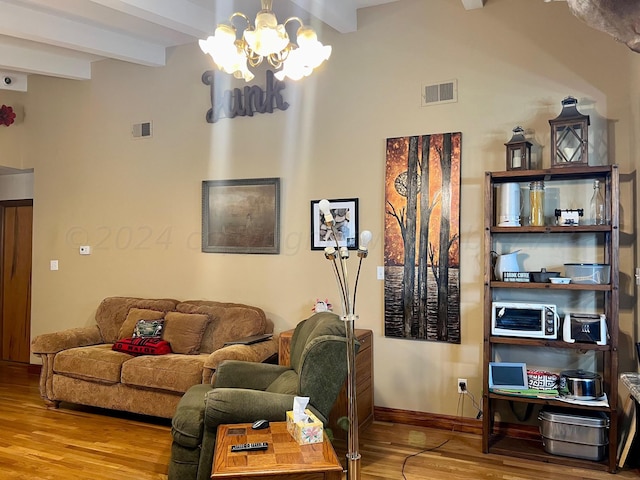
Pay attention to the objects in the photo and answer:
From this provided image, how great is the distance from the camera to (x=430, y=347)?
396 centimetres

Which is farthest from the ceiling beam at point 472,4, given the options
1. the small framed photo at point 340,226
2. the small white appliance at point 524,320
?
the small white appliance at point 524,320

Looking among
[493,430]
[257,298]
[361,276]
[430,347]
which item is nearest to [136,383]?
[257,298]

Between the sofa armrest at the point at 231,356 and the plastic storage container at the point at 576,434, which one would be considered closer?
the plastic storage container at the point at 576,434

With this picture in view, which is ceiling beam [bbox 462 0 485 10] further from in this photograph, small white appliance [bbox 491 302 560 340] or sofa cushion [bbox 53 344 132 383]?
sofa cushion [bbox 53 344 132 383]

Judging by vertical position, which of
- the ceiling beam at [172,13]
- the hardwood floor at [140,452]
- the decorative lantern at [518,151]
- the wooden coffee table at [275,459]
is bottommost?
the hardwood floor at [140,452]

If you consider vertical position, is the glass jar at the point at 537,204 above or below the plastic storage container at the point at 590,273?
above

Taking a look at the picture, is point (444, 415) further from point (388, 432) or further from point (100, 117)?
point (100, 117)

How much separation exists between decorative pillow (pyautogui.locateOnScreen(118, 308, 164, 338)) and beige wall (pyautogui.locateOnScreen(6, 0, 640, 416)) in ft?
1.41

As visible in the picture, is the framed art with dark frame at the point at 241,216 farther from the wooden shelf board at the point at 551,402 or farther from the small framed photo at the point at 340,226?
the wooden shelf board at the point at 551,402

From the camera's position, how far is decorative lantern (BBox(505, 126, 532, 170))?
3.51m

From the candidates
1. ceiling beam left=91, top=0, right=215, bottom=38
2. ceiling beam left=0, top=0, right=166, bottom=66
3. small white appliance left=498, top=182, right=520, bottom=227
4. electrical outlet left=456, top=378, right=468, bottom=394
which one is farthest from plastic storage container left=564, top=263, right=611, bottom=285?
ceiling beam left=0, top=0, right=166, bottom=66

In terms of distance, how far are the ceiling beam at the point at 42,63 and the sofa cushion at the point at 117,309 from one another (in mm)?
2312

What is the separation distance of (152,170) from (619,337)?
4204 mm

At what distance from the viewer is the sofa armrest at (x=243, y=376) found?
10.6 feet
